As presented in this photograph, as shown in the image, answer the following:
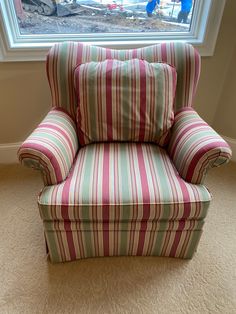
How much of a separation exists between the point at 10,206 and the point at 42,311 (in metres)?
0.71

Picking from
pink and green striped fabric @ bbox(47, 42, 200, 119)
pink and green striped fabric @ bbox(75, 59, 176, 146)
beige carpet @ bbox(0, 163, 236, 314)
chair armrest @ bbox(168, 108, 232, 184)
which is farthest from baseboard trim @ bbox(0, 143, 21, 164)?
chair armrest @ bbox(168, 108, 232, 184)

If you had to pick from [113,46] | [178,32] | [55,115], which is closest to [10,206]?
[55,115]

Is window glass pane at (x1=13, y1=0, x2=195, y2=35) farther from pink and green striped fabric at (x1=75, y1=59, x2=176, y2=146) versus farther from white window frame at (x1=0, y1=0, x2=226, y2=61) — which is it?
pink and green striped fabric at (x1=75, y1=59, x2=176, y2=146)

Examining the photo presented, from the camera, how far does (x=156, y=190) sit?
3.49 ft

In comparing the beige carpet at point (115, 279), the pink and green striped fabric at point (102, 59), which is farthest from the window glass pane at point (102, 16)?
the beige carpet at point (115, 279)

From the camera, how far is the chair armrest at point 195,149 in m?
1.07

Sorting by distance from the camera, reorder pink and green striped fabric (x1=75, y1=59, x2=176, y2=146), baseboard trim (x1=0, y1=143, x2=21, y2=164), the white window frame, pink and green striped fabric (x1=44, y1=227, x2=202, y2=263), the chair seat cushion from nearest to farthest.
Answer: the chair seat cushion < pink and green striped fabric (x1=44, y1=227, x2=202, y2=263) < pink and green striped fabric (x1=75, y1=59, x2=176, y2=146) < the white window frame < baseboard trim (x1=0, y1=143, x2=21, y2=164)

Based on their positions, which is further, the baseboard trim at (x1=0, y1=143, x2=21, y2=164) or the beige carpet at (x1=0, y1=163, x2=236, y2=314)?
the baseboard trim at (x1=0, y1=143, x2=21, y2=164)

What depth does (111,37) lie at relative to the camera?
66.2 inches

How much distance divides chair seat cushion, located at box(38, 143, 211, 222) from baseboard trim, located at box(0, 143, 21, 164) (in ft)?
3.13

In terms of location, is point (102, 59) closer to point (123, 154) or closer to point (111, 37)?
point (111, 37)

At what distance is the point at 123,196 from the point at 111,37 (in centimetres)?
115

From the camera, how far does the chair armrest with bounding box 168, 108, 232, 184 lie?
107 cm

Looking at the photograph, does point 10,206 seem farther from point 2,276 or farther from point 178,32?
point 178,32
